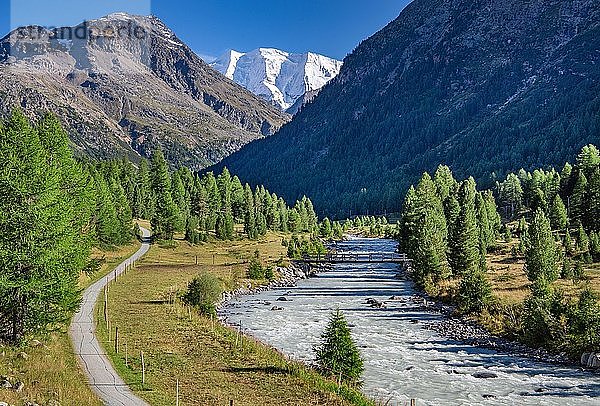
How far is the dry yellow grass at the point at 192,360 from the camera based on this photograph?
105 ft

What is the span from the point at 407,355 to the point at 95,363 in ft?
85.8

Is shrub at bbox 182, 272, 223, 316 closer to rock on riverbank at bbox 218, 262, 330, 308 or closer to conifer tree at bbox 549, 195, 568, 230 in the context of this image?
rock on riverbank at bbox 218, 262, 330, 308

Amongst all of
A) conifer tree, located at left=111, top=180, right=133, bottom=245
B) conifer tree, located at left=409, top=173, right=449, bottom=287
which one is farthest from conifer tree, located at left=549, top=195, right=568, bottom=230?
conifer tree, located at left=111, top=180, right=133, bottom=245

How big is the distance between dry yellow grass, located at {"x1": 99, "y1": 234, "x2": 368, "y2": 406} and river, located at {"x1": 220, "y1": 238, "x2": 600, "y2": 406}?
218 inches

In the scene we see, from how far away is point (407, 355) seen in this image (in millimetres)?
48906

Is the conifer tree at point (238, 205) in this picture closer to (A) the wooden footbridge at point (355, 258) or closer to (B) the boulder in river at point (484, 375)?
(A) the wooden footbridge at point (355, 258)

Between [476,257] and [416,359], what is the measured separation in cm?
3762

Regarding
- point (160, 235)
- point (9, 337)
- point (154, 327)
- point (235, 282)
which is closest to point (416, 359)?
point (154, 327)

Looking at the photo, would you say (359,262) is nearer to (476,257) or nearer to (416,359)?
(476,257)

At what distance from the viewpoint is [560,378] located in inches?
1651

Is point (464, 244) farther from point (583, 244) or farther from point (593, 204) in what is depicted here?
point (593, 204)

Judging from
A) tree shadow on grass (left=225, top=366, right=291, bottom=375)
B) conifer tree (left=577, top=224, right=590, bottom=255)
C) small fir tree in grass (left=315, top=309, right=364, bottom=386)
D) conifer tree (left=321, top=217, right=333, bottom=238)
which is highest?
conifer tree (left=321, top=217, right=333, bottom=238)

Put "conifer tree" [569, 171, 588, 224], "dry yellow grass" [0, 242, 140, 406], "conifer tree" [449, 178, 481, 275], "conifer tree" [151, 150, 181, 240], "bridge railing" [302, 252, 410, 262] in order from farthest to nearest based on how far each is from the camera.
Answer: "bridge railing" [302, 252, 410, 262] → "conifer tree" [151, 150, 181, 240] → "conifer tree" [569, 171, 588, 224] → "conifer tree" [449, 178, 481, 275] → "dry yellow grass" [0, 242, 140, 406]

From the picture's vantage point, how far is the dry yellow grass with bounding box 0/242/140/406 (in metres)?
26.8
